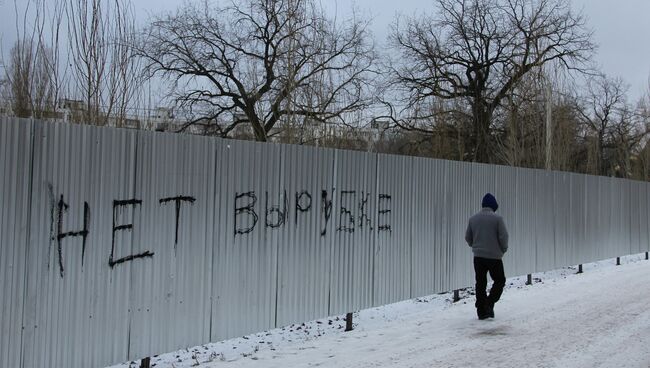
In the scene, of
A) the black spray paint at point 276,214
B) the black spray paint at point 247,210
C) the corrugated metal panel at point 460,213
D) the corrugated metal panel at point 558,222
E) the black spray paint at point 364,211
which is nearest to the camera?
the black spray paint at point 247,210

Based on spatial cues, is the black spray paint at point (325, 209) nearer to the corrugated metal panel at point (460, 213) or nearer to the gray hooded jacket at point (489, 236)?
the gray hooded jacket at point (489, 236)

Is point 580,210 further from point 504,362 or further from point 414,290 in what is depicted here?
point 504,362

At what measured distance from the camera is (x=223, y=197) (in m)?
Answer: 5.82

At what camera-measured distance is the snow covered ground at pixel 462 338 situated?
5.86 meters

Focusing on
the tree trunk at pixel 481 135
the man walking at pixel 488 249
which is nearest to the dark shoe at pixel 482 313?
the man walking at pixel 488 249

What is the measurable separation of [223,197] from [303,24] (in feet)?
28.4

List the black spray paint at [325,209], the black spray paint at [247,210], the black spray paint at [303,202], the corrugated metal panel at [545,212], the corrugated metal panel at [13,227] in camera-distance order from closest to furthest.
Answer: the corrugated metal panel at [13,227] < the black spray paint at [247,210] < the black spray paint at [303,202] < the black spray paint at [325,209] < the corrugated metal panel at [545,212]

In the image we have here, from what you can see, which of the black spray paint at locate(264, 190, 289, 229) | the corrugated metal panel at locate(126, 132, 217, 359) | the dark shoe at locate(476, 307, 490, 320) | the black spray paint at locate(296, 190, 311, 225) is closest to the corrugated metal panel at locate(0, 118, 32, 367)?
the corrugated metal panel at locate(126, 132, 217, 359)

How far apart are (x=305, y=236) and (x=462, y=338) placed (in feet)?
7.10

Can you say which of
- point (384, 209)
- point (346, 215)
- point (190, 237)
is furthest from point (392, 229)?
point (190, 237)

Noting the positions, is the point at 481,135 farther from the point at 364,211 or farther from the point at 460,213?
the point at 364,211

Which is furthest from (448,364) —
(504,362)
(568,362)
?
(568,362)

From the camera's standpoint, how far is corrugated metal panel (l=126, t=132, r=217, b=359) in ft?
16.7

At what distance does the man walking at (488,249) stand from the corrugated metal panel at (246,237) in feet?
9.36
